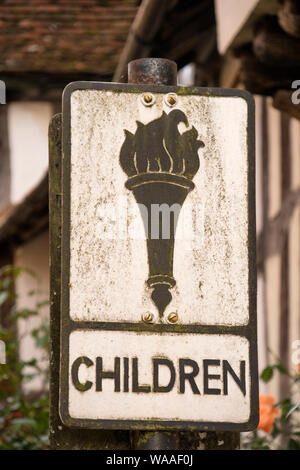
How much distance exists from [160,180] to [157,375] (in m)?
0.29

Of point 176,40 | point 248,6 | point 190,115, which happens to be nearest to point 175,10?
point 176,40

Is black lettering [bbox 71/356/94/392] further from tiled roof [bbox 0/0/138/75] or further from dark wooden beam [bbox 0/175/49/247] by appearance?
tiled roof [bbox 0/0/138/75]

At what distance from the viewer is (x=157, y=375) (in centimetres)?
131

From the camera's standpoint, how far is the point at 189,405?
131cm

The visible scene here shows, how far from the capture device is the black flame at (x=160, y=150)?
135 centimetres

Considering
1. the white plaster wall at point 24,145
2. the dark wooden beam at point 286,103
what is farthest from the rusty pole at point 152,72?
the white plaster wall at point 24,145

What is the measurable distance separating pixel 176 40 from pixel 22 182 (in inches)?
138

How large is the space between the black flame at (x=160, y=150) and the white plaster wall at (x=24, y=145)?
7410mm

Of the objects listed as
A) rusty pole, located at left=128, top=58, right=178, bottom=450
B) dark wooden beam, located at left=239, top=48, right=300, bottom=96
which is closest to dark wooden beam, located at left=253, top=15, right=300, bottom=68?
dark wooden beam, located at left=239, top=48, right=300, bottom=96

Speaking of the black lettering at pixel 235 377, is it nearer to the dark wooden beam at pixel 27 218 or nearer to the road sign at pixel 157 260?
the road sign at pixel 157 260

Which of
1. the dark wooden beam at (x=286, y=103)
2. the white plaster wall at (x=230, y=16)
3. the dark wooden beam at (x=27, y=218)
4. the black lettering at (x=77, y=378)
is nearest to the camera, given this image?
the black lettering at (x=77, y=378)

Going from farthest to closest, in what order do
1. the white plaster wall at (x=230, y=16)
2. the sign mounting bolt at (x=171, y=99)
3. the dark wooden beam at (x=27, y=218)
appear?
the dark wooden beam at (x=27, y=218), the white plaster wall at (x=230, y=16), the sign mounting bolt at (x=171, y=99)

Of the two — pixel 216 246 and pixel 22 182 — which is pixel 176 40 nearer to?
pixel 22 182

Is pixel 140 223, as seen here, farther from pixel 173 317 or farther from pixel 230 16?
pixel 230 16
